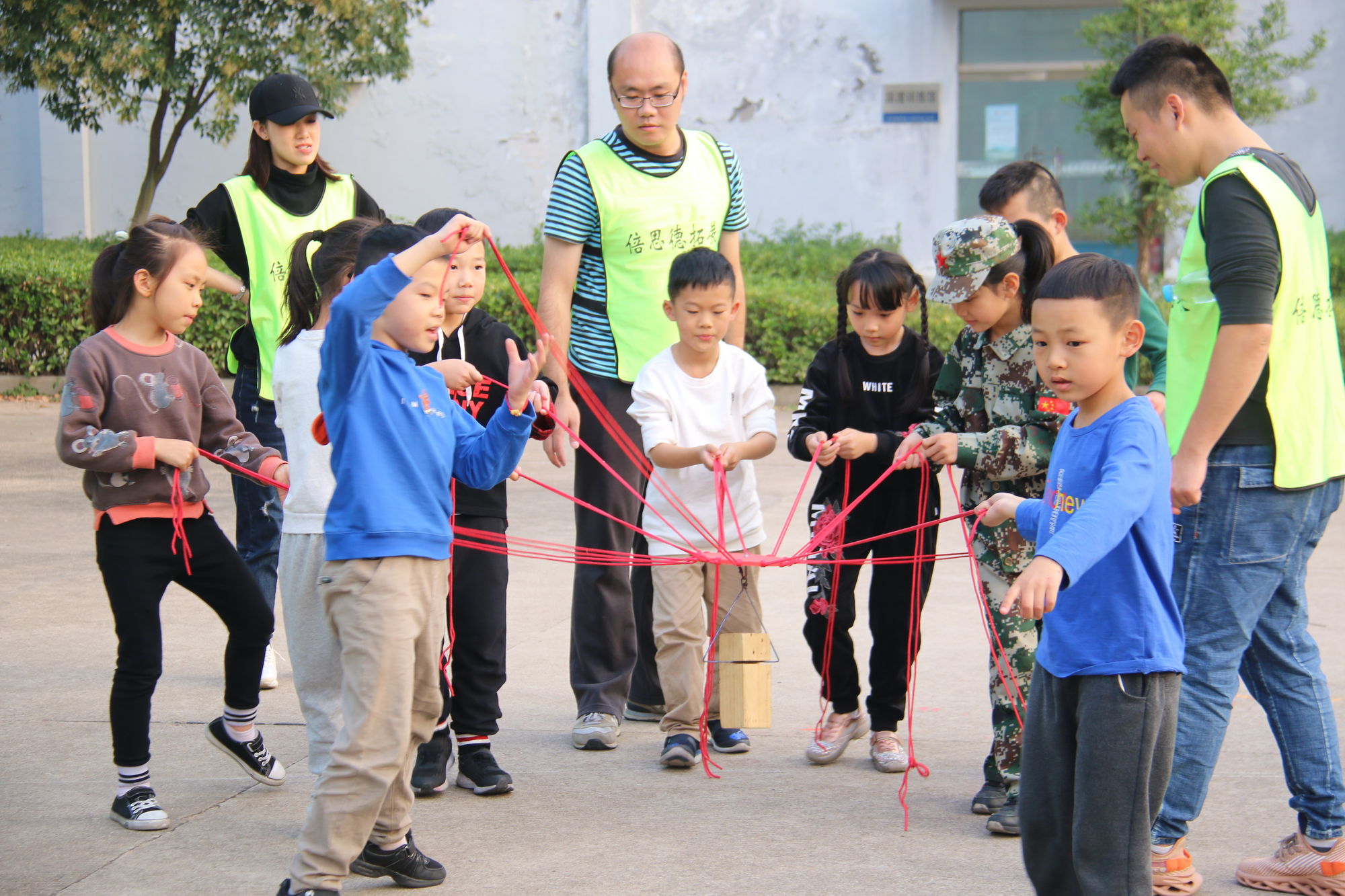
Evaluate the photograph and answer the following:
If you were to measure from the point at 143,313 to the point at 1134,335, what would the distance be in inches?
96.1

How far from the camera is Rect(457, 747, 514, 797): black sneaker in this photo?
358 cm

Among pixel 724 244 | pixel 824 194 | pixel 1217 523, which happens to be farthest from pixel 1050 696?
pixel 824 194

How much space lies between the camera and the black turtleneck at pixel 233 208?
4316 millimetres

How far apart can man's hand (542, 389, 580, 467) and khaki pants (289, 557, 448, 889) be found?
93cm

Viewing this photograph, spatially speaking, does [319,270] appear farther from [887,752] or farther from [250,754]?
[887,752]

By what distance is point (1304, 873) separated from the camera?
297cm

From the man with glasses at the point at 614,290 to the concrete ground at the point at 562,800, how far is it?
310 mm

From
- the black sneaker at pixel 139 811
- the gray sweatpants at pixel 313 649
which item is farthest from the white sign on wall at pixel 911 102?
the black sneaker at pixel 139 811

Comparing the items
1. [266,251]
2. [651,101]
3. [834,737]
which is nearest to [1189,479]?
[834,737]

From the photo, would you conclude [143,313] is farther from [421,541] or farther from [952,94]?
[952,94]

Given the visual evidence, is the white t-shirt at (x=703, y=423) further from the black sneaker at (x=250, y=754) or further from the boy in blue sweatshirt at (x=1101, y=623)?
the boy in blue sweatshirt at (x=1101, y=623)

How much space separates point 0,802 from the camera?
134 inches

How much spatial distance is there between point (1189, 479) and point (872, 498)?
47.2 inches

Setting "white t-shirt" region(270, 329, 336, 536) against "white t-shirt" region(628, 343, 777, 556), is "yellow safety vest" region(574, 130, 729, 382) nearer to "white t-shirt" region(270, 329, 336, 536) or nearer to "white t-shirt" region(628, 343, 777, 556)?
"white t-shirt" region(628, 343, 777, 556)
